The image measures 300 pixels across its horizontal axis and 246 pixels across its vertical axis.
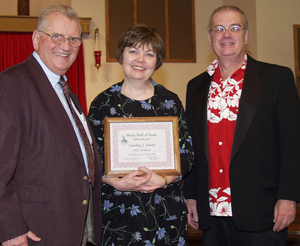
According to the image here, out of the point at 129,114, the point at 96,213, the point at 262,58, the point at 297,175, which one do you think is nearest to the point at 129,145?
the point at 129,114

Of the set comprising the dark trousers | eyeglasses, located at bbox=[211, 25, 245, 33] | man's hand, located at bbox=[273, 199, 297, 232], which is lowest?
the dark trousers

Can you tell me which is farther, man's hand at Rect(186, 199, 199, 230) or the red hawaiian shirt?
man's hand at Rect(186, 199, 199, 230)

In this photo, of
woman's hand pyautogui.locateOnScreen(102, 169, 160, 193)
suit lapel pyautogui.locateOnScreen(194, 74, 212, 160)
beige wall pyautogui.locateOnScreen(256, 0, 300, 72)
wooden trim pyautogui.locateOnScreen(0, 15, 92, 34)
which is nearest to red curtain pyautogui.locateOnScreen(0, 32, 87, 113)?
wooden trim pyautogui.locateOnScreen(0, 15, 92, 34)

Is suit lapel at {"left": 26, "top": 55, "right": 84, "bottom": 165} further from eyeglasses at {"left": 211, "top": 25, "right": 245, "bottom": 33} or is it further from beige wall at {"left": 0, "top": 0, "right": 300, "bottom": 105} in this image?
beige wall at {"left": 0, "top": 0, "right": 300, "bottom": 105}

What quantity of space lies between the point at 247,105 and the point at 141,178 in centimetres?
77

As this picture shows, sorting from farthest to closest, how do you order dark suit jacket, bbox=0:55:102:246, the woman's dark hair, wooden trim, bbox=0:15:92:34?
wooden trim, bbox=0:15:92:34 → the woman's dark hair → dark suit jacket, bbox=0:55:102:246

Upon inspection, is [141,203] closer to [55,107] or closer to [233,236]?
[233,236]

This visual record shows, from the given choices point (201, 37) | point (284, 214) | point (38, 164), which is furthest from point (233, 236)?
point (201, 37)

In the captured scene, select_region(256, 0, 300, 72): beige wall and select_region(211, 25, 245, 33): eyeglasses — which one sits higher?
select_region(256, 0, 300, 72): beige wall

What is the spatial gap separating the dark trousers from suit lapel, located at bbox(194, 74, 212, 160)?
0.45 m

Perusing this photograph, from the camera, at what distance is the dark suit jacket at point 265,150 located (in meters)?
1.89

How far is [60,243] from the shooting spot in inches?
60.0

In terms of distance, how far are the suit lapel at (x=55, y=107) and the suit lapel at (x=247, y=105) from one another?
3.01ft

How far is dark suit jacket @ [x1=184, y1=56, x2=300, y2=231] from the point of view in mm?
1894
